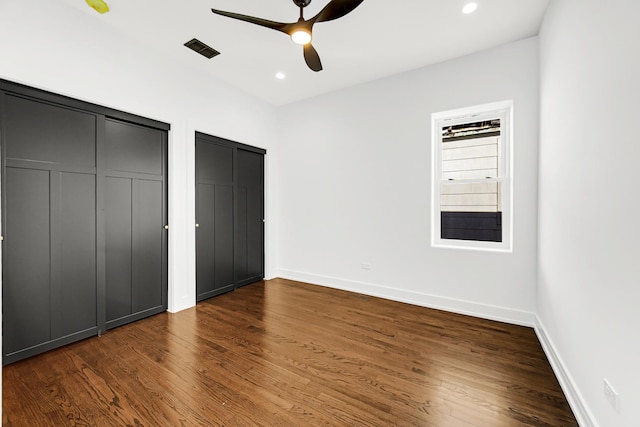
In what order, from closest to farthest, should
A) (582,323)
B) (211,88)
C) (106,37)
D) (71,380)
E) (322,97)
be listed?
(582,323) → (71,380) → (106,37) → (211,88) → (322,97)

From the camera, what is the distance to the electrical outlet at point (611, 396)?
1.21 metres

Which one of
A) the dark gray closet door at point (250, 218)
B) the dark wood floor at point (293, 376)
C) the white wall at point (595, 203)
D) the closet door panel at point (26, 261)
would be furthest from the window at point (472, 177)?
the closet door panel at point (26, 261)

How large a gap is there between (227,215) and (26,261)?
6.65 feet

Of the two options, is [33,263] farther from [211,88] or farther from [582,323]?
[582,323]

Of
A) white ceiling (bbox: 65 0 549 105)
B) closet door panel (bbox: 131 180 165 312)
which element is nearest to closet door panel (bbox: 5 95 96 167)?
closet door panel (bbox: 131 180 165 312)

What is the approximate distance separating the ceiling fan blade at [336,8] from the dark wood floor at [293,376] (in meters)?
2.62

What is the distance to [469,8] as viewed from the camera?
2.34 m

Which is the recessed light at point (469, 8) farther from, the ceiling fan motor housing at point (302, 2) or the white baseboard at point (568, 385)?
the white baseboard at point (568, 385)

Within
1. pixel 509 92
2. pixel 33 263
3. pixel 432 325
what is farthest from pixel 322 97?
pixel 33 263

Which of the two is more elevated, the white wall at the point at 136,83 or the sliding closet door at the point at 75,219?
the white wall at the point at 136,83

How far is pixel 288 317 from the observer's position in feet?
9.94

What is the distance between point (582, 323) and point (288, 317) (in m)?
2.44

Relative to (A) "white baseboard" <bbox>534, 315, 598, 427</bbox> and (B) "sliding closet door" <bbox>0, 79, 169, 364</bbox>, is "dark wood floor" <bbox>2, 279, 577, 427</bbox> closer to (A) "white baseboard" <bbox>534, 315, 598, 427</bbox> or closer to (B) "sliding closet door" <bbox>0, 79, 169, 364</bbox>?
(A) "white baseboard" <bbox>534, 315, 598, 427</bbox>

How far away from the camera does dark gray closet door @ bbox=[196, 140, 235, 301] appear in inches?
139
